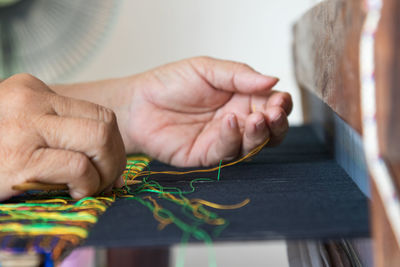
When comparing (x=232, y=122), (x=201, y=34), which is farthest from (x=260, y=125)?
(x=201, y=34)

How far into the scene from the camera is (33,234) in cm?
46

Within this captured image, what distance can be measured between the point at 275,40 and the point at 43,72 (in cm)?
136

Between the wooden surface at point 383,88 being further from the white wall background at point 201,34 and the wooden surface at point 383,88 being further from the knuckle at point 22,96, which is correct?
Answer: the white wall background at point 201,34

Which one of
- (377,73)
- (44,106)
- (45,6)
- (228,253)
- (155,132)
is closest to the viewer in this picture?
(377,73)

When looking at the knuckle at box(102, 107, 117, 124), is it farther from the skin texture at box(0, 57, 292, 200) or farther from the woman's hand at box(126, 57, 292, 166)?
the woman's hand at box(126, 57, 292, 166)

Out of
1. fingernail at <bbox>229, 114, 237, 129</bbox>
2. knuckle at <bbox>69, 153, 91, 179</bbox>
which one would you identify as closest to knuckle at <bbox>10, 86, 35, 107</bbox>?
knuckle at <bbox>69, 153, 91, 179</bbox>

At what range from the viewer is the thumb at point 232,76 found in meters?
0.90

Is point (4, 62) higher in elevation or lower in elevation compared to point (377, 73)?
lower

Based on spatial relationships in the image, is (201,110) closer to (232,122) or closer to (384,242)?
(232,122)

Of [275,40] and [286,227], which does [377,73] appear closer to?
[286,227]

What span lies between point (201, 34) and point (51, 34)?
85cm

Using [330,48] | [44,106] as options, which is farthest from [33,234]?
[330,48]

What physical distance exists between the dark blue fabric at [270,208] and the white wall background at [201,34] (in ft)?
6.36

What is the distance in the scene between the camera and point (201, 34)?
2.68 metres
